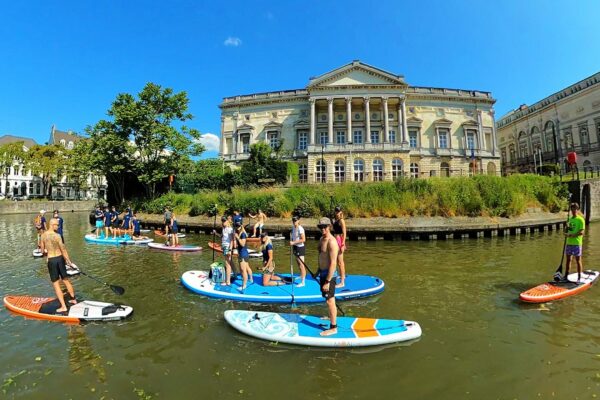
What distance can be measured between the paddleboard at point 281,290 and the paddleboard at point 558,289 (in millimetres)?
3448

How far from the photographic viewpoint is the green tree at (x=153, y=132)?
3303 cm

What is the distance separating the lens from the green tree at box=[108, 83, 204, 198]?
3303cm

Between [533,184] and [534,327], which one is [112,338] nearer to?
[534,327]

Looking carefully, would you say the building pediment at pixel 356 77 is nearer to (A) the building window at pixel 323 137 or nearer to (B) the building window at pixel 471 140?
(A) the building window at pixel 323 137

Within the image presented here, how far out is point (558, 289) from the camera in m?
8.30

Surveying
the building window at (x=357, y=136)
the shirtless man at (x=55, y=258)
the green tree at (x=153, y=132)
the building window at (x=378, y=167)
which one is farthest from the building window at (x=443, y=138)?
the shirtless man at (x=55, y=258)

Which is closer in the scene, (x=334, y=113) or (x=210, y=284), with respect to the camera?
(x=210, y=284)

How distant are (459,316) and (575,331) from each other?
1.97 metres

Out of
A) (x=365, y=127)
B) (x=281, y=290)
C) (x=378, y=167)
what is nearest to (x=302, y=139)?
(x=365, y=127)

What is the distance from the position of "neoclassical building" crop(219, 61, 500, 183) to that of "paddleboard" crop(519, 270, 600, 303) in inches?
1379

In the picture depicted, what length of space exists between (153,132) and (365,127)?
28.8 metres

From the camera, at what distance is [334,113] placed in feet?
165

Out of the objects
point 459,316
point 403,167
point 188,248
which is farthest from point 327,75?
point 459,316

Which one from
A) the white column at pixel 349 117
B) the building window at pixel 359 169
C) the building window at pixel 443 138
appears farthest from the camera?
the building window at pixel 443 138
